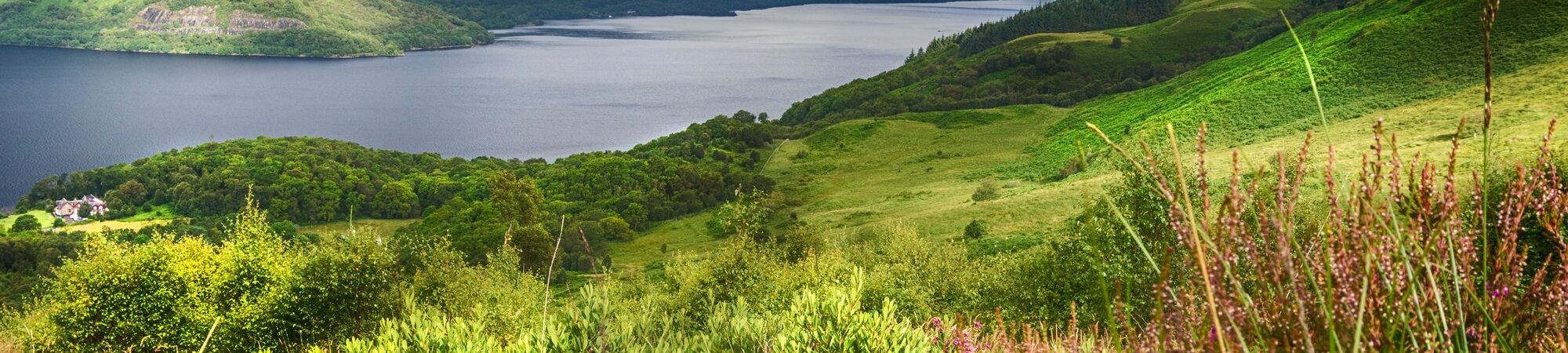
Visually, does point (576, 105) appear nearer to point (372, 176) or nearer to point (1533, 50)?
point (372, 176)

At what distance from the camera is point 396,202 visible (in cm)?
11262

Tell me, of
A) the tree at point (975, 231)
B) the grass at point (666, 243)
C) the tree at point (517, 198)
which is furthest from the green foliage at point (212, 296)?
the grass at point (666, 243)

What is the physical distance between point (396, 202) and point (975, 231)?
78089 mm

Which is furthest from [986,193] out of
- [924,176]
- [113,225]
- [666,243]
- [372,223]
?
[113,225]

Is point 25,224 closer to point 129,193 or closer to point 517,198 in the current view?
point 129,193

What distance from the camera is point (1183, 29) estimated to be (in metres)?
151

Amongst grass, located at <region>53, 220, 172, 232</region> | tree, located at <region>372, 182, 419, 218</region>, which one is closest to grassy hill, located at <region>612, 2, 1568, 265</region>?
tree, located at <region>372, 182, 419, 218</region>

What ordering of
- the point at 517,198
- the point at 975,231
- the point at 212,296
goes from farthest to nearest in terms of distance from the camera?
the point at 517,198, the point at 975,231, the point at 212,296

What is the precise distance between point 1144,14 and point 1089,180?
123 metres

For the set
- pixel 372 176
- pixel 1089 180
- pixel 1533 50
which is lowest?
pixel 372 176

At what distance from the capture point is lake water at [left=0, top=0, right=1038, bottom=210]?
4879 inches

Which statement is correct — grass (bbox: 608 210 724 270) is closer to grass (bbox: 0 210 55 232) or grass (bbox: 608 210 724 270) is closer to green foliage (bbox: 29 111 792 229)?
green foliage (bbox: 29 111 792 229)

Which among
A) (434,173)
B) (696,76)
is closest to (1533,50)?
(434,173)

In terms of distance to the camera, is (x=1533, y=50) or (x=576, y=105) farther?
(x=576, y=105)
